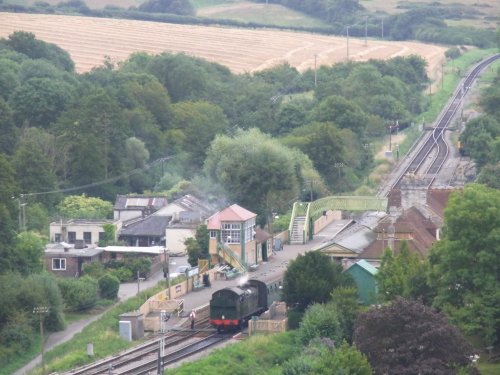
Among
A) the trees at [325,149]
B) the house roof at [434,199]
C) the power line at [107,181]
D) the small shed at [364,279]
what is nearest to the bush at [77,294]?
the small shed at [364,279]

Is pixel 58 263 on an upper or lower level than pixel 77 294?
lower

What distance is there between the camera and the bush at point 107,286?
51.5 m

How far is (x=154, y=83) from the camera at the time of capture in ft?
287

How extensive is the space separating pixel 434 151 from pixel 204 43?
139ft

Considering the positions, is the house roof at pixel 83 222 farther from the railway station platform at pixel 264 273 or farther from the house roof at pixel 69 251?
the railway station platform at pixel 264 273

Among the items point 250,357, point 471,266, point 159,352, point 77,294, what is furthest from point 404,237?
point 159,352

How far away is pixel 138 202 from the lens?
67.1 metres

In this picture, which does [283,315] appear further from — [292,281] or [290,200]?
[290,200]

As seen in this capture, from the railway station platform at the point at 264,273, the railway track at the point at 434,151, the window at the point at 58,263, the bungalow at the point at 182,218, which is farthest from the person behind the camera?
the railway track at the point at 434,151

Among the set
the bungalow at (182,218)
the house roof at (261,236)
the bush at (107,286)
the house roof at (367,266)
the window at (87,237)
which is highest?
the house roof at (367,266)

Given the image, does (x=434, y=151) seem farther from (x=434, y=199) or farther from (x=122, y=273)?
(x=122, y=273)

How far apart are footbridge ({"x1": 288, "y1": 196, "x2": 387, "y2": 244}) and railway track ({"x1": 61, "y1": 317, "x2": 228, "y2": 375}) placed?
50.1ft

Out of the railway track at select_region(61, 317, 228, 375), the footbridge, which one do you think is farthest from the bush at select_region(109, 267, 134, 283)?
the footbridge

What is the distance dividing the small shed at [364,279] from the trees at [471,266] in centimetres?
329
